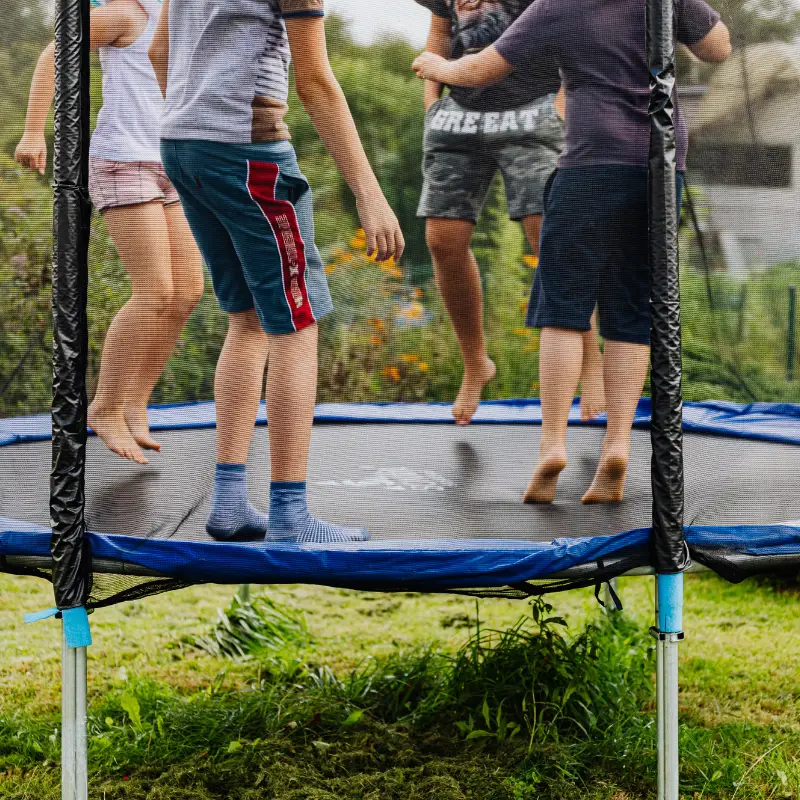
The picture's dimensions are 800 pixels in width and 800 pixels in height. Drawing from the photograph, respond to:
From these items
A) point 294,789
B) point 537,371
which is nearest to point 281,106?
point 537,371

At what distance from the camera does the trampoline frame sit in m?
1.58

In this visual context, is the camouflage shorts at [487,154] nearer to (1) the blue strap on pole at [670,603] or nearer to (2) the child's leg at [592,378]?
(2) the child's leg at [592,378]

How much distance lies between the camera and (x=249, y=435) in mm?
1807

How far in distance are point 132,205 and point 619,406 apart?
3.14 ft

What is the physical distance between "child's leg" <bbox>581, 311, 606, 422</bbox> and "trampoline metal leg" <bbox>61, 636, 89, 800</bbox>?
1027 millimetres

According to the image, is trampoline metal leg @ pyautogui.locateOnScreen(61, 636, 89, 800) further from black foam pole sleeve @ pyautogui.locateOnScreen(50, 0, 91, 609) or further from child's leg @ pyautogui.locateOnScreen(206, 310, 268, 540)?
child's leg @ pyautogui.locateOnScreen(206, 310, 268, 540)

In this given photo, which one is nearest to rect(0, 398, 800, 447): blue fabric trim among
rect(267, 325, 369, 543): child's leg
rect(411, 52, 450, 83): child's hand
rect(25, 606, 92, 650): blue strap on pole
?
rect(267, 325, 369, 543): child's leg

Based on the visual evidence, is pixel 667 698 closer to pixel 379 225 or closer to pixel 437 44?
pixel 379 225

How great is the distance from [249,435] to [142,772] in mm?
781

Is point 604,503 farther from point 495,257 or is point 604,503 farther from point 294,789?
point 294,789

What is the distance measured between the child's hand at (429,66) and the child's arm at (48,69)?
19.1 inches

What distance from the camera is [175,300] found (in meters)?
1.81

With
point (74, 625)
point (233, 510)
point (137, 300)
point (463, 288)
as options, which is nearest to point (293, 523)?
point (233, 510)

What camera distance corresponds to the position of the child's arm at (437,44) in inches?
72.2
